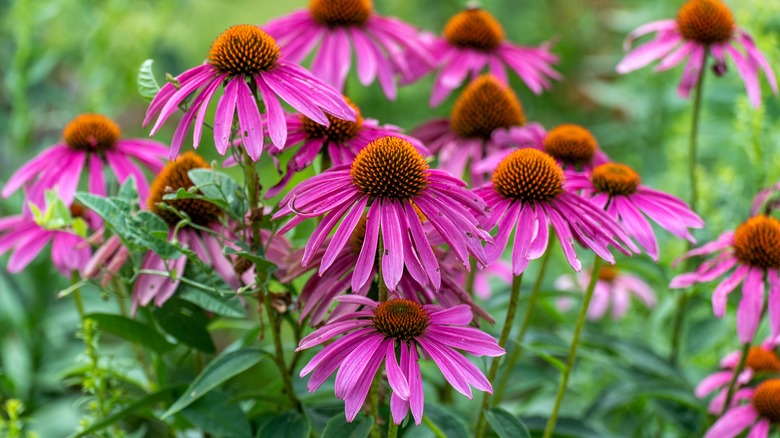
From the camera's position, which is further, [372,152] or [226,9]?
[226,9]

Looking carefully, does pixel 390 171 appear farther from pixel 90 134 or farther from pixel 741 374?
pixel 741 374

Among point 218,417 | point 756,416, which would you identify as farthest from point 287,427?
point 756,416

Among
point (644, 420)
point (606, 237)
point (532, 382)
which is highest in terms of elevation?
point (606, 237)

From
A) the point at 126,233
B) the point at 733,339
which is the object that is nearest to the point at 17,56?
the point at 126,233

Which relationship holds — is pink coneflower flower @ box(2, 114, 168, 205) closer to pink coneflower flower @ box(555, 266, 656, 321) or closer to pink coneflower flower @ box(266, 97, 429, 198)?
pink coneflower flower @ box(266, 97, 429, 198)

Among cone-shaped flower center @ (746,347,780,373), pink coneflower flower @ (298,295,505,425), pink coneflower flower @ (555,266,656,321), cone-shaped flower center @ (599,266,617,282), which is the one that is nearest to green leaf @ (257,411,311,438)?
pink coneflower flower @ (298,295,505,425)

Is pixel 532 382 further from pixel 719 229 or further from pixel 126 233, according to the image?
pixel 126 233

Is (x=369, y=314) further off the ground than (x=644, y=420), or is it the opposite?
(x=369, y=314)
